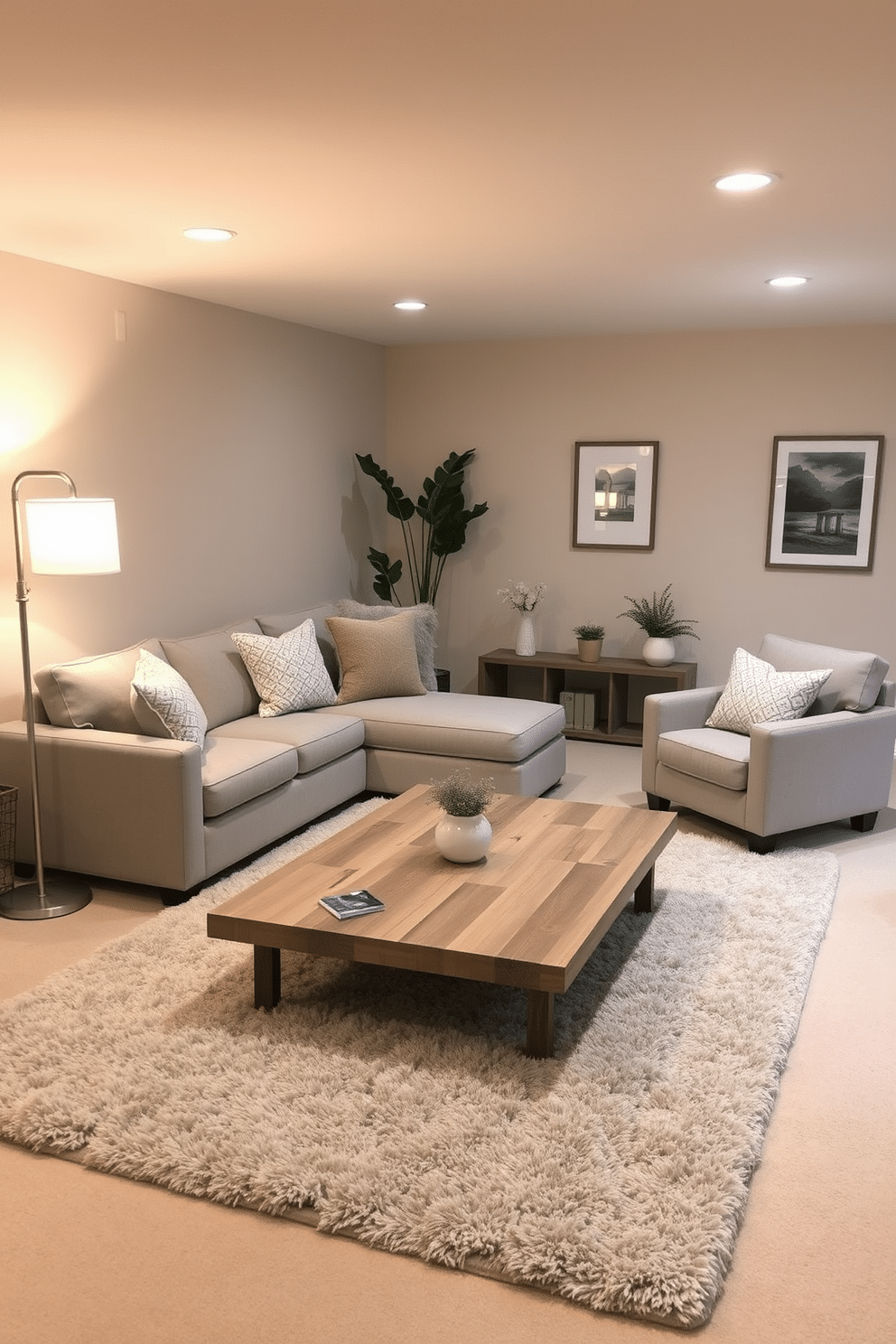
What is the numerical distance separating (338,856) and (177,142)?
210 cm

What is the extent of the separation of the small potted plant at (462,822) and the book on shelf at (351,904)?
0.33 m

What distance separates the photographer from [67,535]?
12.5 feet

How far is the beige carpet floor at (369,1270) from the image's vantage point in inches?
80.0

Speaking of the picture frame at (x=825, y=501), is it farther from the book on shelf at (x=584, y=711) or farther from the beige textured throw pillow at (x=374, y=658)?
the beige textured throw pillow at (x=374, y=658)

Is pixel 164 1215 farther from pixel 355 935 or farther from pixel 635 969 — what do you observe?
pixel 635 969

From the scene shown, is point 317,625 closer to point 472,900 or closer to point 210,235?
point 210,235

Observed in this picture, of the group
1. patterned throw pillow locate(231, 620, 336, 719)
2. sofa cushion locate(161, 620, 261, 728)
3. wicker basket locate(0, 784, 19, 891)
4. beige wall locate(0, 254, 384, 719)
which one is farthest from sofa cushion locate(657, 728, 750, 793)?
wicker basket locate(0, 784, 19, 891)

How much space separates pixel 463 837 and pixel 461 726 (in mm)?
1696

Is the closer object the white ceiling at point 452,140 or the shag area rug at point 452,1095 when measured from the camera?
the white ceiling at point 452,140

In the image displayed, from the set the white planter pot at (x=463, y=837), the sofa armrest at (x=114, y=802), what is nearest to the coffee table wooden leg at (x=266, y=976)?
the white planter pot at (x=463, y=837)

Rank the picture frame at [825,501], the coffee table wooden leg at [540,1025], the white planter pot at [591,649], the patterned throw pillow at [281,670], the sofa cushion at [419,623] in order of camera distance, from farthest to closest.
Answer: the white planter pot at [591,649]
the picture frame at [825,501]
the sofa cushion at [419,623]
the patterned throw pillow at [281,670]
the coffee table wooden leg at [540,1025]

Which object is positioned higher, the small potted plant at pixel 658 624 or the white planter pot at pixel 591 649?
the small potted plant at pixel 658 624

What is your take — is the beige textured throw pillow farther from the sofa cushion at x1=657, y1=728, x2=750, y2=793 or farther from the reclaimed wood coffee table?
the reclaimed wood coffee table

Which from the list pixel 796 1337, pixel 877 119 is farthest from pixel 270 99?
pixel 796 1337
